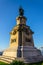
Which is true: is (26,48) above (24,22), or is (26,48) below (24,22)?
below

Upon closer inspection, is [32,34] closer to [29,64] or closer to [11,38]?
[11,38]

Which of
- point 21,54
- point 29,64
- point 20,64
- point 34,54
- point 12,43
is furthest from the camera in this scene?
point 12,43

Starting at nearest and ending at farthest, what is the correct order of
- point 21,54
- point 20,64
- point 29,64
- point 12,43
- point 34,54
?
point 20,64 < point 29,64 < point 21,54 < point 34,54 < point 12,43

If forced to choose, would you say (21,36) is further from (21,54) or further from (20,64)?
(20,64)

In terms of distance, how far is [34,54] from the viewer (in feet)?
79.6

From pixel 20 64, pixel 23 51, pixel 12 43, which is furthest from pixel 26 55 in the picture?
pixel 20 64

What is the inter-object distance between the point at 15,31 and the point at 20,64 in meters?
14.0

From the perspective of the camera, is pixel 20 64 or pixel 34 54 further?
pixel 34 54

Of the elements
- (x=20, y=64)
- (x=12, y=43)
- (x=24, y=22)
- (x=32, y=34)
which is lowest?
(x=20, y=64)

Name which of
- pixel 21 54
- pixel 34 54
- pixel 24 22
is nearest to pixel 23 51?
pixel 21 54

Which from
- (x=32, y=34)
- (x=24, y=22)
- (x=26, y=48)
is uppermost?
(x=24, y=22)

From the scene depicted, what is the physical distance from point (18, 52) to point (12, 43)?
4459 mm

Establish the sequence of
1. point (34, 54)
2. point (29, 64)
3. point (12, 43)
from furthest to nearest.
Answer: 1. point (12, 43)
2. point (34, 54)
3. point (29, 64)

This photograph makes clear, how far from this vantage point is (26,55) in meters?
22.9
